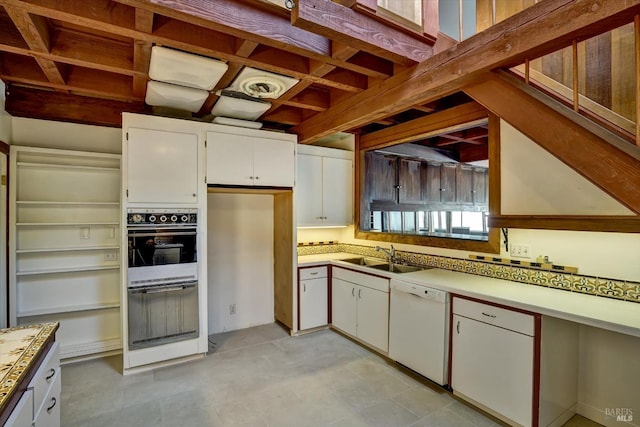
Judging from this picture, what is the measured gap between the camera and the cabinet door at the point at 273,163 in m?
3.33

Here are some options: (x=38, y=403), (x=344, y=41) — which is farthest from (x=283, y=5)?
(x=38, y=403)

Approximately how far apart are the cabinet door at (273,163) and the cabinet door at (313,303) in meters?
1.18

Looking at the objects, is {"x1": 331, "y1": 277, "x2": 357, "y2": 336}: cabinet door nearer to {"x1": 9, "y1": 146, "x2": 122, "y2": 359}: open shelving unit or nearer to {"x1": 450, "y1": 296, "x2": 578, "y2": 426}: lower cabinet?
{"x1": 450, "y1": 296, "x2": 578, "y2": 426}: lower cabinet

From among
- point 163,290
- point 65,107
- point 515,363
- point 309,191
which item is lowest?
point 515,363

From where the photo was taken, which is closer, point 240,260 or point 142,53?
point 142,53

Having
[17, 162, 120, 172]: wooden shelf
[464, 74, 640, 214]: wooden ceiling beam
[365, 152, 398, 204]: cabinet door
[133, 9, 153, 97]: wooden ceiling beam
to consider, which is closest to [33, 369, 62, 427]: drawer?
[133, 9, 153, 97]: wooden ceiling beam

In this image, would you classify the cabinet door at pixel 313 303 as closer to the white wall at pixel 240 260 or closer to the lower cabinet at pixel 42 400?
the white wall at pixel 240 260

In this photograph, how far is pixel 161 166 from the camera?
9.38ft

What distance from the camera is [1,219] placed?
2586mm

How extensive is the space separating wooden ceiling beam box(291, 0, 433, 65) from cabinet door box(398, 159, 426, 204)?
7.22 feet

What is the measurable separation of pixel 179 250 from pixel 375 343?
6.86ft

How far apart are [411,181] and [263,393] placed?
3.24 m

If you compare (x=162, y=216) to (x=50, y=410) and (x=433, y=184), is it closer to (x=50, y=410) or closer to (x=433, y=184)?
(x=50, y=410)

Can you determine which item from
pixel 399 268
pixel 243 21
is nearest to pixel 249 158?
pixel 243 21
